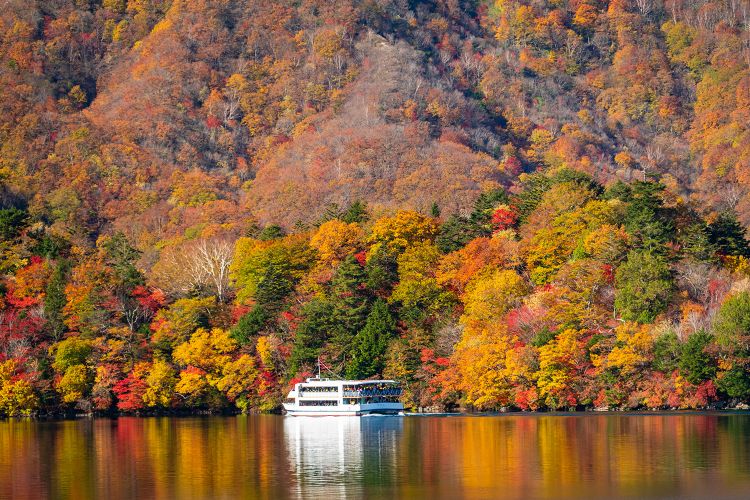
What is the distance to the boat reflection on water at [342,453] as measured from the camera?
5931cm

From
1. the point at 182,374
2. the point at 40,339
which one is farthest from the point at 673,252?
the point at 40,339

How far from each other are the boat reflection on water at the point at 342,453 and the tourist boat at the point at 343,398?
737mm

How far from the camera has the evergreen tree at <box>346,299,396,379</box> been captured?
110938mm

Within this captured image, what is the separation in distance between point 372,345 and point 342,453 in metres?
38.0

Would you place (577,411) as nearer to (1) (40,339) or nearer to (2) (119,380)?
(2) (119,380)

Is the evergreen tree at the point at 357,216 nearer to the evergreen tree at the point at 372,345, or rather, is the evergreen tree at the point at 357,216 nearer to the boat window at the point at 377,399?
the evergreen tree at the point at 372,345

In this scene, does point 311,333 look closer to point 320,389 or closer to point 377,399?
point 320,389

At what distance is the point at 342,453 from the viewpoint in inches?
2926

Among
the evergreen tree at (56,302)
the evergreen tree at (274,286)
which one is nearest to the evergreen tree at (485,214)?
the evergreen tree at (274,286)

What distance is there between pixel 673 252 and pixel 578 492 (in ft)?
204

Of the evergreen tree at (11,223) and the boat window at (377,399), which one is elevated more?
the evergreen tree at (11,223)

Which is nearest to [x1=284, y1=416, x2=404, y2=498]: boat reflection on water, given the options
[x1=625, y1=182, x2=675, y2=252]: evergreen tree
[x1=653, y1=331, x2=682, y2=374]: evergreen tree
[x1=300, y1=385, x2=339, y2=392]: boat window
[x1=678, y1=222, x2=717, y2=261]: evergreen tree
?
[x1=300, y1=385, x2=339, y2=392]: boat window

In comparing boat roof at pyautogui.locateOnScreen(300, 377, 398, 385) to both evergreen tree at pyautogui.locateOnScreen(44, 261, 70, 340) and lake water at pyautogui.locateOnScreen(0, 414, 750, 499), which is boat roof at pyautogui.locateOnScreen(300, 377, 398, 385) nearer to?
lake water at pyautogui.locateOnScreen(0, 414, 750, 499)

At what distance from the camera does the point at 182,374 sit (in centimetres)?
11456
